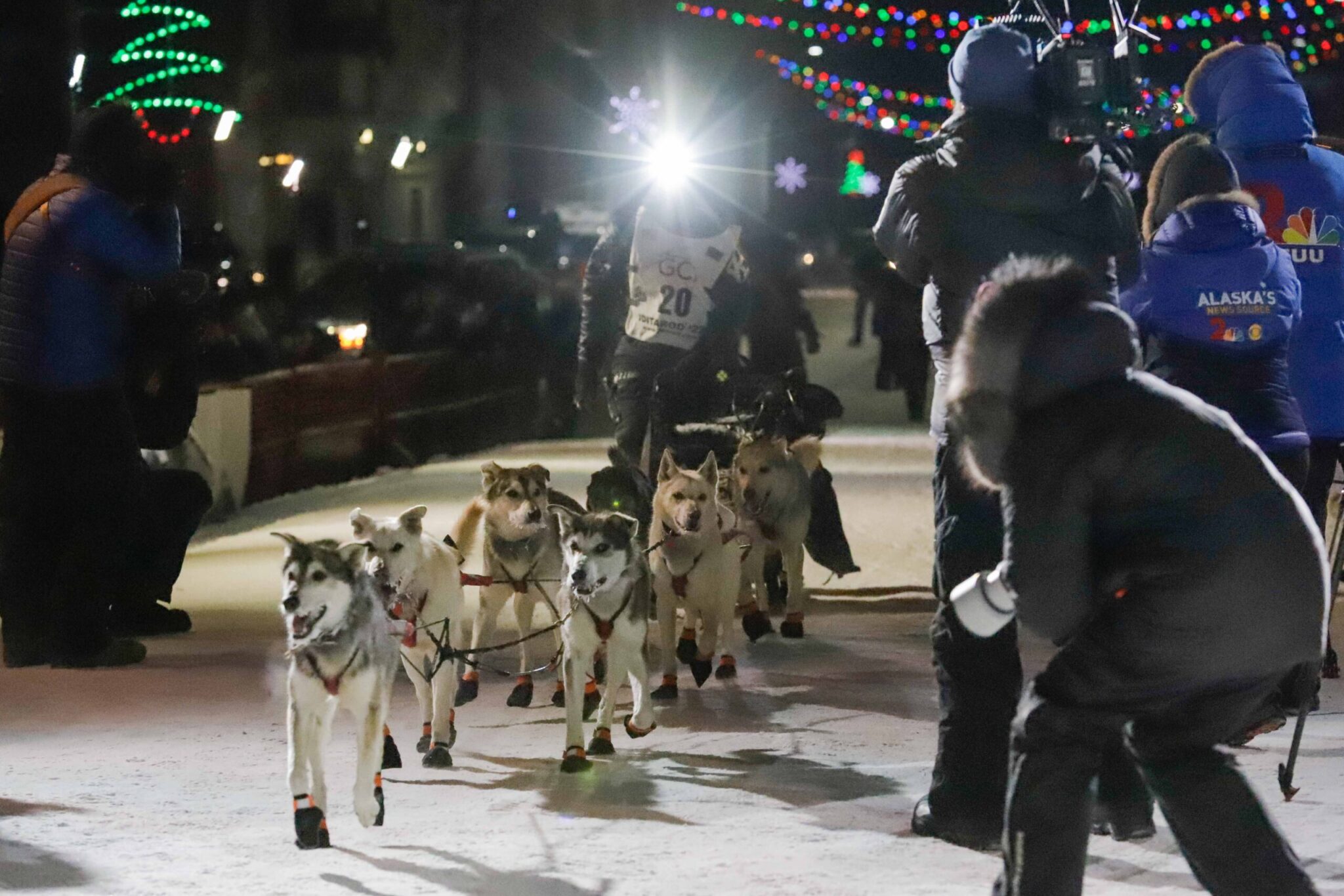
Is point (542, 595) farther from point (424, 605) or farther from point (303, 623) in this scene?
point (303, 623)

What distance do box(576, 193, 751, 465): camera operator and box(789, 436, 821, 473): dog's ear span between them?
0.51m

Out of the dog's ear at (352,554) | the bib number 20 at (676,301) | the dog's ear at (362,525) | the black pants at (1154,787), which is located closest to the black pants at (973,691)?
the black pants at (1154,787)

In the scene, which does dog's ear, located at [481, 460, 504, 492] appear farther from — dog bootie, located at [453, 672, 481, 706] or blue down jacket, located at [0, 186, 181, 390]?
blue down jacket, located at [0, 186, 181, 390]

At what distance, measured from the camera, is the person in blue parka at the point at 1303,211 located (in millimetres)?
6785

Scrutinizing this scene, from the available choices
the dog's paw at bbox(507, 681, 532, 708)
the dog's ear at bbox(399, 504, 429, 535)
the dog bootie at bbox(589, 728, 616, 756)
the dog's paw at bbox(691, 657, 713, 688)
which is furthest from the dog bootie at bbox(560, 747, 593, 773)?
the dog's paw at bbox(691, 657, 713, 688)

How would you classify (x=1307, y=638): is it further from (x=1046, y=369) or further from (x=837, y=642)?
(x=837, y=642)

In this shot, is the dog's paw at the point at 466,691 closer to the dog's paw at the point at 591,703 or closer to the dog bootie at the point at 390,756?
the dog's paw at the point at 591,703

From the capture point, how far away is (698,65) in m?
43.1

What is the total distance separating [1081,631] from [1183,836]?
0.44 metres

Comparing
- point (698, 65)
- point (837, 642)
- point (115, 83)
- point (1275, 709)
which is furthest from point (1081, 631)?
point (698, 65)

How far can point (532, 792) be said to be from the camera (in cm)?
593

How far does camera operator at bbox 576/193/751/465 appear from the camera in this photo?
9000 millimetres

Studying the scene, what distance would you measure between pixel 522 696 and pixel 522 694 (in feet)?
0.03

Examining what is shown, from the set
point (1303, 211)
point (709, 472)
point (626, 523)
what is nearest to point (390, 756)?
point (626, 523)
